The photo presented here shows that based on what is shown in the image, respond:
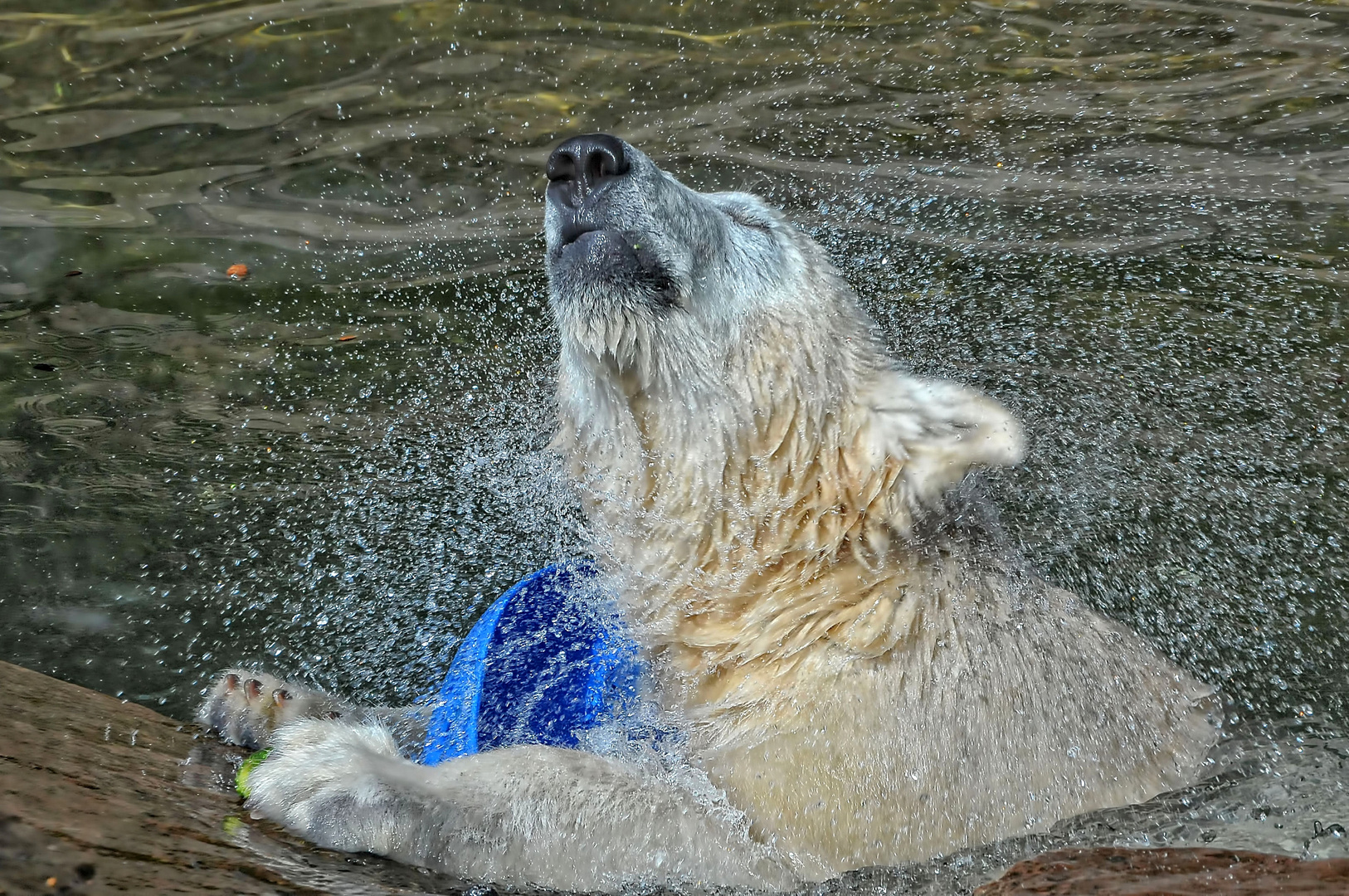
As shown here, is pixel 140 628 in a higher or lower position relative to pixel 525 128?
lower

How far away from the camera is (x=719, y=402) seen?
2.70 m

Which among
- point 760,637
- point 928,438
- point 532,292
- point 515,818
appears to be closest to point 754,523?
point 760,637

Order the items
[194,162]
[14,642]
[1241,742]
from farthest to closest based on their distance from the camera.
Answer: [194,162], [14,642], [1241,742]

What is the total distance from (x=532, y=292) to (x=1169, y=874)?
4388 millimetres

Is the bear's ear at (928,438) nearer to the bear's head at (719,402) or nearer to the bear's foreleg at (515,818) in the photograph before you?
the bear's head at (719,402)

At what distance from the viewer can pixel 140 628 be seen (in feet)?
12.0

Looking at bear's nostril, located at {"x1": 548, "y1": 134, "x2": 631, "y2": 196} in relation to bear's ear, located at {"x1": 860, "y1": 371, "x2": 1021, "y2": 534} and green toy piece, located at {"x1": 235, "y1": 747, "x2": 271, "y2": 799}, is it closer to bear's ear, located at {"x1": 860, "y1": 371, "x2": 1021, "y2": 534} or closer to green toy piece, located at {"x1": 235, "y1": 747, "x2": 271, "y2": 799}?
bear's ear, located at {"x1": 860, "y1": 371, "x2": 1021, "y2": 534}

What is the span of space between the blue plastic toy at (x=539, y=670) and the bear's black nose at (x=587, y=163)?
41.3 inches

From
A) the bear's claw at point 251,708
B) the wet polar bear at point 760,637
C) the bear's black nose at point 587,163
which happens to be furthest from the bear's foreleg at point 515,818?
the bear's black nose at point 587,163

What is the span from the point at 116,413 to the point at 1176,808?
13.9 ft

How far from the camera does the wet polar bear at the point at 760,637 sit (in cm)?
226

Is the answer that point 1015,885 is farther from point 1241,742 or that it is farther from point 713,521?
point 1241,742

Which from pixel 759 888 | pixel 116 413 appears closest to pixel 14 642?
pixel 116 413

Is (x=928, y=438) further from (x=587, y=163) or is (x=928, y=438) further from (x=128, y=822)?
(x=128, y=822)
